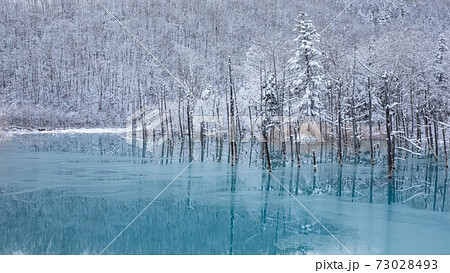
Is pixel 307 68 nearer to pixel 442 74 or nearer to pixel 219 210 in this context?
pixel 442 74

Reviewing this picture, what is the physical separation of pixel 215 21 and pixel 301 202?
98302mm

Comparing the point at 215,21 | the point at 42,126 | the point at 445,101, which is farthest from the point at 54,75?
the point at 445,101

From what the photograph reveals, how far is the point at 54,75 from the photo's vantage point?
8856 centimetres

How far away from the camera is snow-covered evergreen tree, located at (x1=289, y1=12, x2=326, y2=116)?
126 feet

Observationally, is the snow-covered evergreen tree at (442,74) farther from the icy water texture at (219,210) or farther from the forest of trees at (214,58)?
→ the icy water texture at (219,210)

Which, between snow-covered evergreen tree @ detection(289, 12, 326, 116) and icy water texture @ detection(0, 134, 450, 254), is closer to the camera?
icy water texture @ detection(0, 134, 450, 254)

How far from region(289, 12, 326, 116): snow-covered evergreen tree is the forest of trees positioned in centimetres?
10

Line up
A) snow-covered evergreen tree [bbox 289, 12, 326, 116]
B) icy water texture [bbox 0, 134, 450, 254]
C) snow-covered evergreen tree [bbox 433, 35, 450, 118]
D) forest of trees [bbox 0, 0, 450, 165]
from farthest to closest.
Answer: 1. snow-covered evergreen tree [bbox 433, 35, 450, 118]
2. forest of trees [bbox 0, 0, 450, 165]
3. snow-covered evergreen tree [bbox 289, 12, 326, 116]
4. icy water texture [bbox 0, 134, 450, 254]

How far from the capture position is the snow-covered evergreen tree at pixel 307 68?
38.4m

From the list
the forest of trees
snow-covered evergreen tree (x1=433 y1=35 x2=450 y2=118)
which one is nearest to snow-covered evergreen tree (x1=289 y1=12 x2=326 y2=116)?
the forest of trees

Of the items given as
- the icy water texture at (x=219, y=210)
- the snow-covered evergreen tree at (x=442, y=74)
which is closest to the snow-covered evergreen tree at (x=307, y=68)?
the snow-covered evergreen tree at (x=442, y=74)

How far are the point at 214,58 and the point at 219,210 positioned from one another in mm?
84803

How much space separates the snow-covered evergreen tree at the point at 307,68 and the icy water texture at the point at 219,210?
14.4 m

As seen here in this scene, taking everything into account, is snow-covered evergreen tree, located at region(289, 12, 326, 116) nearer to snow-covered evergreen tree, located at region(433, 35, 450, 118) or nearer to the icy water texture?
snow-covered evergreen tree, located at region(433, 35, 450, 118)
